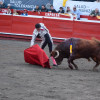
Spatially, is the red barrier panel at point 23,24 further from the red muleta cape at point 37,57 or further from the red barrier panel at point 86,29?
the red muleta cape at point 37,57

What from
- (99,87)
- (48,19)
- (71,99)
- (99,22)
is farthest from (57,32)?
(71,99)

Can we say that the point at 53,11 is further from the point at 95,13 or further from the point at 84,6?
the point at 95,13

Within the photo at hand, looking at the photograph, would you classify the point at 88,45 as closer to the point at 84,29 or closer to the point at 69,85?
the point at 69,85

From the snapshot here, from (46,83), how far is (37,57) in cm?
270

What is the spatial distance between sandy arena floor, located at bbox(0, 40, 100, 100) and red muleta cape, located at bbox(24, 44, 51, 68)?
0.15m

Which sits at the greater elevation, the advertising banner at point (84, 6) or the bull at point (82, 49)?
the advertising banner at point (84, 6)

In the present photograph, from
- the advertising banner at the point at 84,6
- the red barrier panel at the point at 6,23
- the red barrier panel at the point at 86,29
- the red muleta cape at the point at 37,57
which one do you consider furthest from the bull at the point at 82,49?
the advertising banner at the point at 84,6

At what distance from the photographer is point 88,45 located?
9398 mm

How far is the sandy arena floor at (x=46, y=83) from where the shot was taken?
19.8 feet

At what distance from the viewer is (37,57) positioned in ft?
32.3

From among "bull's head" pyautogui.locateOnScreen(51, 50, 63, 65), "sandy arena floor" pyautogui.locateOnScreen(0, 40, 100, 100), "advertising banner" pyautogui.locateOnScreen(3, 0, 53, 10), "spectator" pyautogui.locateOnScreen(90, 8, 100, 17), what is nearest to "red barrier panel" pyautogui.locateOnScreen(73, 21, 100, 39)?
"spectator" pyautogui.locateOnScreen(90, 8, 100, 17)

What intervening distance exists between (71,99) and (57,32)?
36.2 feet

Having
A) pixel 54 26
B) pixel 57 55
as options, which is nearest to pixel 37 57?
pixel 57 55

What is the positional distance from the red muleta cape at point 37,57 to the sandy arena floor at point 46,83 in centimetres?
15
